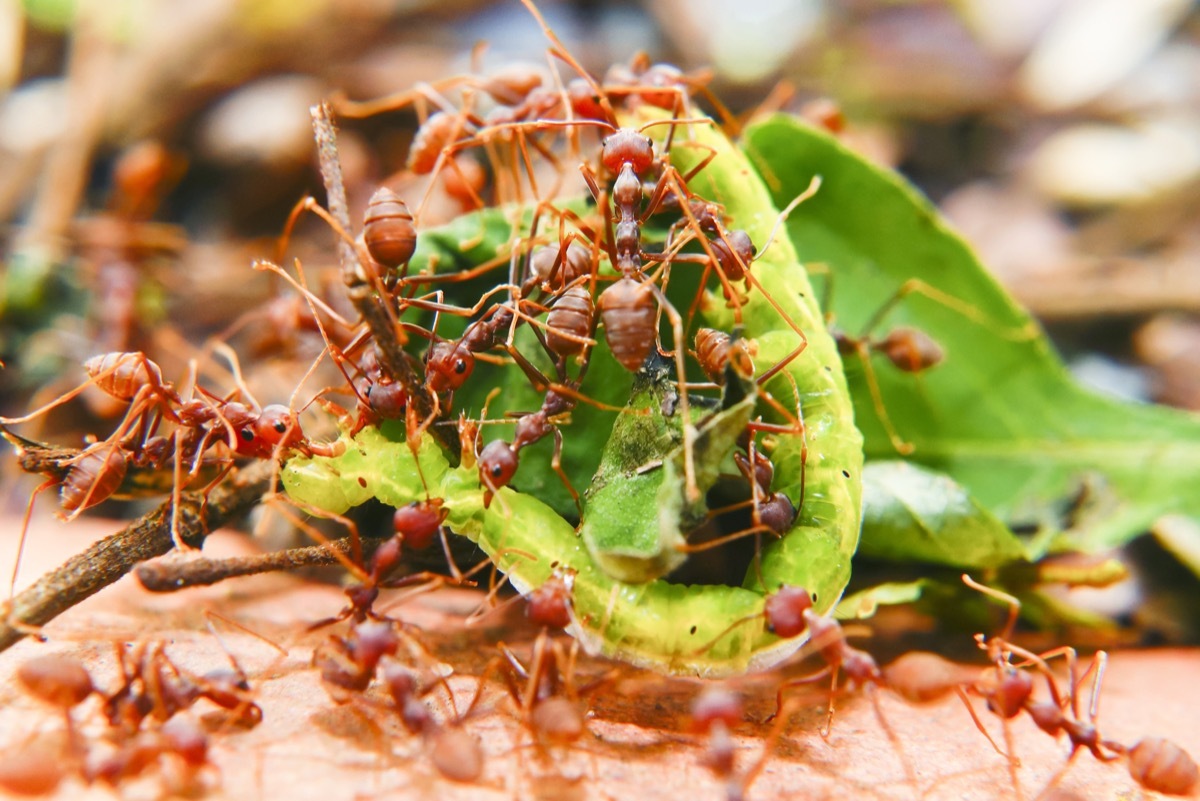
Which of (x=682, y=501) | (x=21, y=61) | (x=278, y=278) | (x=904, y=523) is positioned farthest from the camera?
(x=21, y=61)

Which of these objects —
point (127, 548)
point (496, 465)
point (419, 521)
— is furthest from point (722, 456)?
point (127, 548)

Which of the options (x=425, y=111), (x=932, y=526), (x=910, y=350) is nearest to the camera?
(x=932, y=526)

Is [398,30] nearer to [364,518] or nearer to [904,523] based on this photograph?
[364,518]

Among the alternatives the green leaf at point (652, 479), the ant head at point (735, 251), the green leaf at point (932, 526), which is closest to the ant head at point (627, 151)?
the ant head at point (735, 251)

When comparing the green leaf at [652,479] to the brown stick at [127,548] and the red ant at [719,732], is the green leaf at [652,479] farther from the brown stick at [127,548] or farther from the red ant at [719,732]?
the brown stick at [127,548]

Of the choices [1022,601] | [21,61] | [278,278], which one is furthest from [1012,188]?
[21,61]

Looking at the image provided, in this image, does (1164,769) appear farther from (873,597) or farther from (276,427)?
(276,427)
